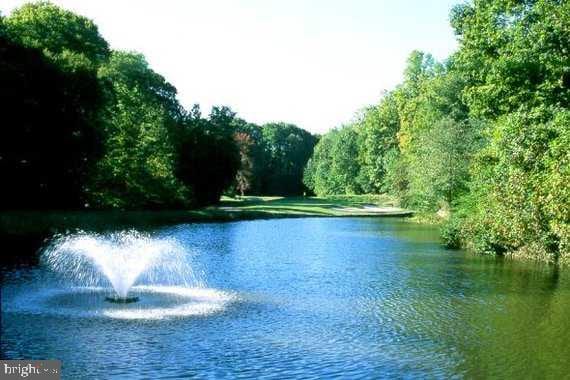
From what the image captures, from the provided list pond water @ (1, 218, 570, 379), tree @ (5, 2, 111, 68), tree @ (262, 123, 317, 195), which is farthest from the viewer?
tree @ (262, 123, 317, 195)

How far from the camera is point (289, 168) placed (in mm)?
138500

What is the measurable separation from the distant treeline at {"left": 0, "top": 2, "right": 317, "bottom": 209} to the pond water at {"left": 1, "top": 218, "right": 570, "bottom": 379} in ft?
68.6

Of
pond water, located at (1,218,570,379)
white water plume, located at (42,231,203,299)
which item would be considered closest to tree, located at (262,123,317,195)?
white water plume, located at (42,231,203,299)

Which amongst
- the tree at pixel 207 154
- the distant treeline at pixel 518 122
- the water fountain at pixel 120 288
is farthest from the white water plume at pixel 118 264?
the tree at pixel 207 154

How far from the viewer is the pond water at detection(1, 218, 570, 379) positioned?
1262 centimetres

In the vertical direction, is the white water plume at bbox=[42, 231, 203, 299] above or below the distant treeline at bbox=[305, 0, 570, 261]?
below

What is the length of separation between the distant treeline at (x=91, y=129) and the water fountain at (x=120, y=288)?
15596 mm

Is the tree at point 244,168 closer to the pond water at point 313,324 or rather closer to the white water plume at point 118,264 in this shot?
the white water plume at point 118,264

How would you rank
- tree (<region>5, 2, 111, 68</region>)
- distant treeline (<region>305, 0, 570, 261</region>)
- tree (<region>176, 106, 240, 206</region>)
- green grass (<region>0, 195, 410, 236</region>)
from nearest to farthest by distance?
distant treeline (<region>305, 0, 570, 261</region>) → green grass (<region>0, 195, 410, 236</region>) → tree (<region>5, 2, 111, 68</region>) → tree (<region>176, 106, 240, 206</region>)

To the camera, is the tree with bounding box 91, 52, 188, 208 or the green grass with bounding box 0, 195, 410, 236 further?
the tree with bounding box 91, 52, 188, 208

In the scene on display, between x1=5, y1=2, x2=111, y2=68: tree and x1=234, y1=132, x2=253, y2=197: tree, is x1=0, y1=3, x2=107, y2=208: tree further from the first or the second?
x1=234, y1=132, x2=253, y2=197: tree

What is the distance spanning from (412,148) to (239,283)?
5275cm

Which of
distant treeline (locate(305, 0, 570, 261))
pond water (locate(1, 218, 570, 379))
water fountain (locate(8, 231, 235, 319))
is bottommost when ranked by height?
pond water (locate(1, 218, 570, 379))

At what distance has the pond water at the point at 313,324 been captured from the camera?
41.4 feet
